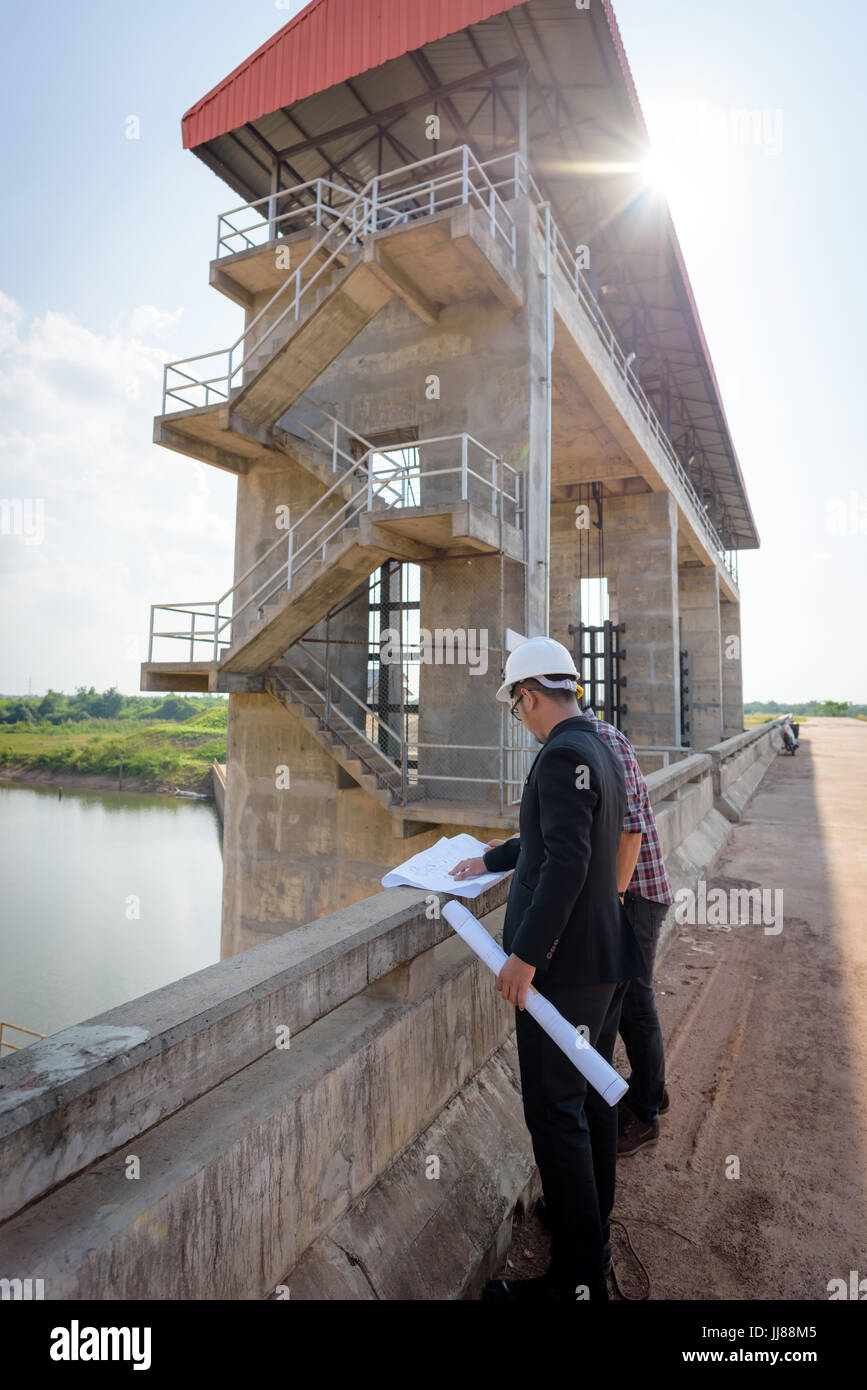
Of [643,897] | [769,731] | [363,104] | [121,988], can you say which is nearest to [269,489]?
[363,104]

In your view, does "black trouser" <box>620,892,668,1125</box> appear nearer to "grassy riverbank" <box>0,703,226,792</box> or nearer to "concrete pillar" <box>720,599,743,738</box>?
"concrete pillar" <box>720,599,743,738</box>

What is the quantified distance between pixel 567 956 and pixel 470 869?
2.75 ft

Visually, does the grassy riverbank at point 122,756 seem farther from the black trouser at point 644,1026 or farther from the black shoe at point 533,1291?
the black shoe at point 533,1291

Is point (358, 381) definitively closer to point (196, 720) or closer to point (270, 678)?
point (270, 678)

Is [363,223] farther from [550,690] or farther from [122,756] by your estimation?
[122,756]

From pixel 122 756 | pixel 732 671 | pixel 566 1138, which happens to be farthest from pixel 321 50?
pixel 122 756

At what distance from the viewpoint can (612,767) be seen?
2.42m

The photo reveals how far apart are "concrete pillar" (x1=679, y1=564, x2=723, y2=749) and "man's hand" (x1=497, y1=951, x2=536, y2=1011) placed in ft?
89.5

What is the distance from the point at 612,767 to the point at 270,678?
10.4 metres

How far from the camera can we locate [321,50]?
11852mm

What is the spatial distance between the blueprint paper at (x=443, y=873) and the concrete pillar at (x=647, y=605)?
55.0 feet

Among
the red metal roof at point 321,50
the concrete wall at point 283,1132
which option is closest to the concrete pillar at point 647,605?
the red metal roof at point 321,50

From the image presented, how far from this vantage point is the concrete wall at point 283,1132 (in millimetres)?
1604

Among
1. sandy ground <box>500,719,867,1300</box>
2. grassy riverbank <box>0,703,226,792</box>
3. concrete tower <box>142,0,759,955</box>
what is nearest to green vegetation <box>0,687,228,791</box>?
grassy riverbank <box>0,703,226,792</box>
